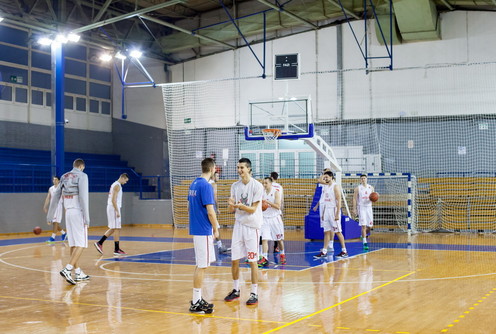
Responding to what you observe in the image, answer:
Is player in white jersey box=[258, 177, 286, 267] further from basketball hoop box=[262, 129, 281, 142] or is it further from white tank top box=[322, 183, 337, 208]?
basketball hoop box=[262, 129, 281, 142]

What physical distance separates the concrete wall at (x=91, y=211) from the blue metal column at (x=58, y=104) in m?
2.09

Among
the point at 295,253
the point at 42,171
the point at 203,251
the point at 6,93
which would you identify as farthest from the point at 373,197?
the point at 6,93

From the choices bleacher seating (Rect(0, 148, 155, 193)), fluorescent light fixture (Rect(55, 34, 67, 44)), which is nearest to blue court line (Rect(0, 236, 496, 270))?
bleacher seating (Rect(0, 148, 155, 193))

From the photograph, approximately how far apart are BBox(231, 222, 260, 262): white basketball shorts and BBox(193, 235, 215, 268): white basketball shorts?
0.69 metres

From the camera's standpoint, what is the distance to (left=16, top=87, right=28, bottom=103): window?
2418cm

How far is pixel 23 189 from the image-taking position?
22.3 meters

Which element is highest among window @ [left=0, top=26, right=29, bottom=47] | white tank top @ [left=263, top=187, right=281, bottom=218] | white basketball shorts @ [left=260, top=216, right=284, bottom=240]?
window @ [left=0, top=26, right=29, bottom=47]

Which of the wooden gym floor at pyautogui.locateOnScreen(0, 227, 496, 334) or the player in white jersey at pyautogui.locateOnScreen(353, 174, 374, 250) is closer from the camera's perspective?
the wooden gym floor at pyautogui.locateOnScreen(0, 227, 496, 334)

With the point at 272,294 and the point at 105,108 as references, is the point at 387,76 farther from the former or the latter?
the point at 272,294

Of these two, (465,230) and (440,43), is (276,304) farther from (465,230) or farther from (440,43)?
(440,43)

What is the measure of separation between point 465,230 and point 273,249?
931 centimetres

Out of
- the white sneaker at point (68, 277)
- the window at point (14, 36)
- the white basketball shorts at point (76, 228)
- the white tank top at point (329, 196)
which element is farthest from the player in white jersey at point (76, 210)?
the window at point (14, 36)

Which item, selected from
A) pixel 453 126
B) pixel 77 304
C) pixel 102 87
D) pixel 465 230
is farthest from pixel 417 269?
pixel 102 87

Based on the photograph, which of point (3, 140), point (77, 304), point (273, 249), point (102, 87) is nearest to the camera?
point (77, 304)
